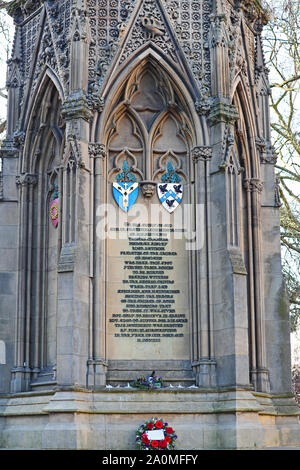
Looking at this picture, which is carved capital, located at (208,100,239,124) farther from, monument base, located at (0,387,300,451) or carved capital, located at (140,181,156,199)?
monument base, located at (0,387,300,451)

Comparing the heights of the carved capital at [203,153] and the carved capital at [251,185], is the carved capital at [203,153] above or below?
above

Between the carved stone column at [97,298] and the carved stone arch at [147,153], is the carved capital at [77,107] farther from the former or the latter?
the carved stone column at [97,298]

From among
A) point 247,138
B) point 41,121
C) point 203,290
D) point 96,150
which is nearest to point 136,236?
point 203,290

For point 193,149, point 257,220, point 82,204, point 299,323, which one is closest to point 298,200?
point 299,323

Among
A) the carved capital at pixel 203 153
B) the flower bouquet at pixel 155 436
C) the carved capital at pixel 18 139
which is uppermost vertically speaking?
the carved capital at pixel 18 139

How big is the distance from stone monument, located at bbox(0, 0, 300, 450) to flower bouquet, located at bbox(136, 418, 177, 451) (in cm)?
22

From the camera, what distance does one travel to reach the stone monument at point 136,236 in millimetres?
16328

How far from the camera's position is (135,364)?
17109 millimetres

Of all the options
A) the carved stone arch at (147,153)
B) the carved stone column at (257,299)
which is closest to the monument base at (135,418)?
the carved stone arch at (147,153)

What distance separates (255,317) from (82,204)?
5.34 m

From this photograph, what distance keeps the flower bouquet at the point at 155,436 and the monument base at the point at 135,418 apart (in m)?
0.16

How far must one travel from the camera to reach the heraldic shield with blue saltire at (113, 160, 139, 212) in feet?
58.9
